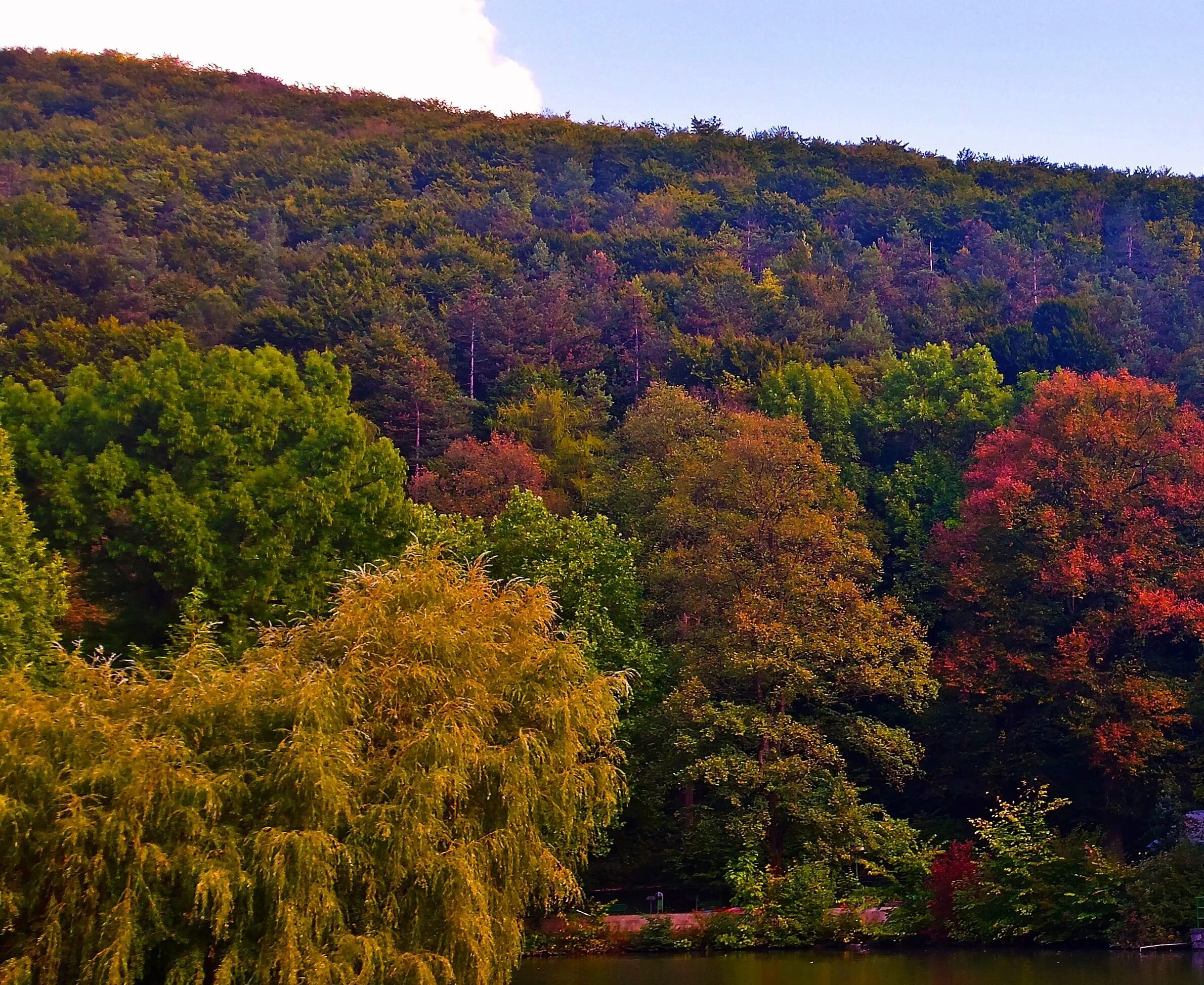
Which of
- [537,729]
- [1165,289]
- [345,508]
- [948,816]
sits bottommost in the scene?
[948,816]

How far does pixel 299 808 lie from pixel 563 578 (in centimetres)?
2002

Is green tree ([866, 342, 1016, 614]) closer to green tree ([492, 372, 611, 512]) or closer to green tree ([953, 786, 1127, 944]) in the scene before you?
green tree ([492, 372, 611, 512])

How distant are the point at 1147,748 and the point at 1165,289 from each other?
42.3 m

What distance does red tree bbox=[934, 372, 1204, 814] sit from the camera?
125 ft

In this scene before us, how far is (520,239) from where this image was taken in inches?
3472

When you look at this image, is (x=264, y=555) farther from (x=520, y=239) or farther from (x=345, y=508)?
(x=520, y=239)

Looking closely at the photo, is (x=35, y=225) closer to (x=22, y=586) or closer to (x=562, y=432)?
(x=562, y=432)

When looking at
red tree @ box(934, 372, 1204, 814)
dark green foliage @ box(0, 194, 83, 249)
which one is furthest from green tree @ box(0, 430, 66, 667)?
dark green foliage @ box(0, 194, 83, 249)

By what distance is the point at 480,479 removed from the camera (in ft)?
167

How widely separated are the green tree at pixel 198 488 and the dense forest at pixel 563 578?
0.14m

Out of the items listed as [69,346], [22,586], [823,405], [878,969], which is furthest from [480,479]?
[878,969]

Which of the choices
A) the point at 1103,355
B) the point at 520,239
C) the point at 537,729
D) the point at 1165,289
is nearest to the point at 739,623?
the point at 537,729

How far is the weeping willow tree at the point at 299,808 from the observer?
57.3 ft

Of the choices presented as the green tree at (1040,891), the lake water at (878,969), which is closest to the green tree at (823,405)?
the green tree at (1040,891)
